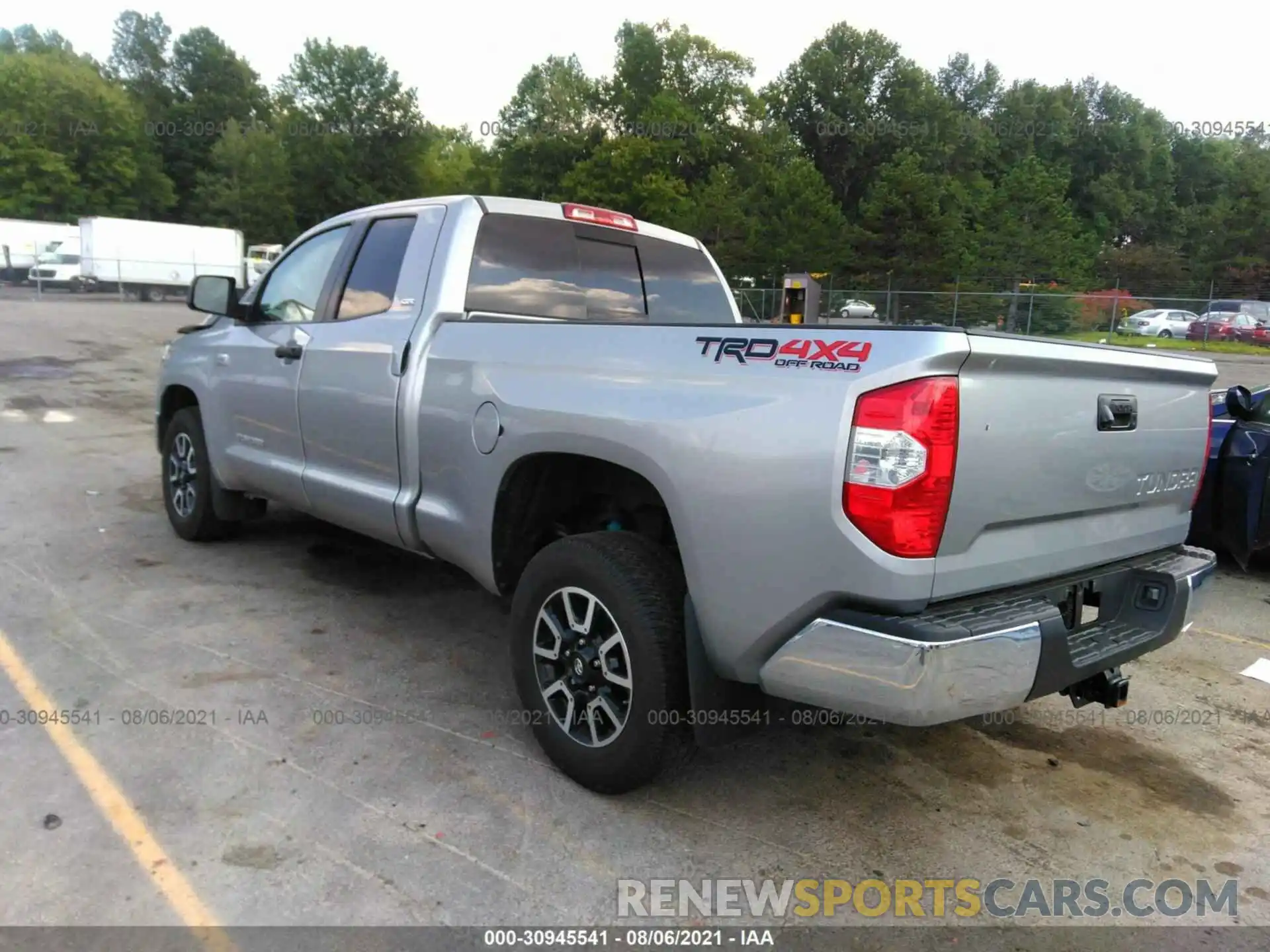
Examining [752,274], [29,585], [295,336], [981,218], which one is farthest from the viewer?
[981,218]

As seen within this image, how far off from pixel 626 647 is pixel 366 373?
189 cm

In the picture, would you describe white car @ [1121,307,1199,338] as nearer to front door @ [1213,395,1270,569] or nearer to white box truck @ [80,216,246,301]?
front door @ [1213,395,1270,569]

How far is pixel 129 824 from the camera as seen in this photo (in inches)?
107

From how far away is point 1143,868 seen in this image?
272cm

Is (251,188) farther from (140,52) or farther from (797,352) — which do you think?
(797,352)

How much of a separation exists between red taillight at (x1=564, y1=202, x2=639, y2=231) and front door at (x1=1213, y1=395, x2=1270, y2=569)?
381 cm

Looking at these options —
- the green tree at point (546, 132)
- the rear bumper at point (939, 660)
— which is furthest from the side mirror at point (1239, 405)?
the green tree at point (546, 132)

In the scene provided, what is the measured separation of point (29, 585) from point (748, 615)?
170 inches

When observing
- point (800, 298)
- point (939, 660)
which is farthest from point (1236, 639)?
point (800, 298)

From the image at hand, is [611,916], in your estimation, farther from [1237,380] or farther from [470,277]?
[1237,380]

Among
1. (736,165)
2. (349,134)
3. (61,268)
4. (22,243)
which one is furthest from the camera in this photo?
(349,134)

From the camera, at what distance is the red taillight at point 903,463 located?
215 cm

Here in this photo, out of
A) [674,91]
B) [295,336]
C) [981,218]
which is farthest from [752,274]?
[295,336]

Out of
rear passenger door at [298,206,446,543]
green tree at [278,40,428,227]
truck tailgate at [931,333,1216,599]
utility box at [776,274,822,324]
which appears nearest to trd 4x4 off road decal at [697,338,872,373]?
truck tailgate at [931,333,1216,599]
